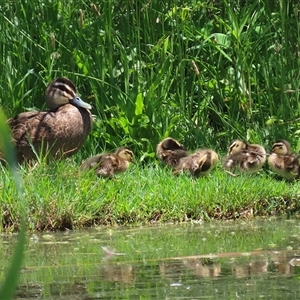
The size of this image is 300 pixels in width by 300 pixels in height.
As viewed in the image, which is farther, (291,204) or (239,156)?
(239,156)

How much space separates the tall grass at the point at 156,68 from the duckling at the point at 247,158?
0.73 metres

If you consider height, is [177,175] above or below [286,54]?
below

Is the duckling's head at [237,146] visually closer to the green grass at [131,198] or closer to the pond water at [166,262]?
the green grass at [131,198]

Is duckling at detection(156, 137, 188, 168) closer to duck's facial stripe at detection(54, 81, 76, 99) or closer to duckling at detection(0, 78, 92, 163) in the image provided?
duckling at detection(0, 78, 92, 163)

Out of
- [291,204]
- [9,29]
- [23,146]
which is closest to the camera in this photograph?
[291,204]

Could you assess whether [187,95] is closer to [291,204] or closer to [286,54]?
[286,54]

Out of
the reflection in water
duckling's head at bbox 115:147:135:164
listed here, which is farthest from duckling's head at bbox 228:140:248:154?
the reflection in water

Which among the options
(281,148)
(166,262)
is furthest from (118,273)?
(281,148)

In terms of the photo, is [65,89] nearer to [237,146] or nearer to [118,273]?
[237,146]

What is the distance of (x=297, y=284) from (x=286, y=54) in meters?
5.38

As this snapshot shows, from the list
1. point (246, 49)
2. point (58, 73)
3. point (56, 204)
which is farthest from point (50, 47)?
point (56, 204)

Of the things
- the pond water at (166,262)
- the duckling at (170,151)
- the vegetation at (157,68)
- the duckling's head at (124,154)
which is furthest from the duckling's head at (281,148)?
the pond water at (166,262)

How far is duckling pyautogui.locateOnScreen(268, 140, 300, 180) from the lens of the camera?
771cm

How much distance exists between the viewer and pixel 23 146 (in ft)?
24.9
